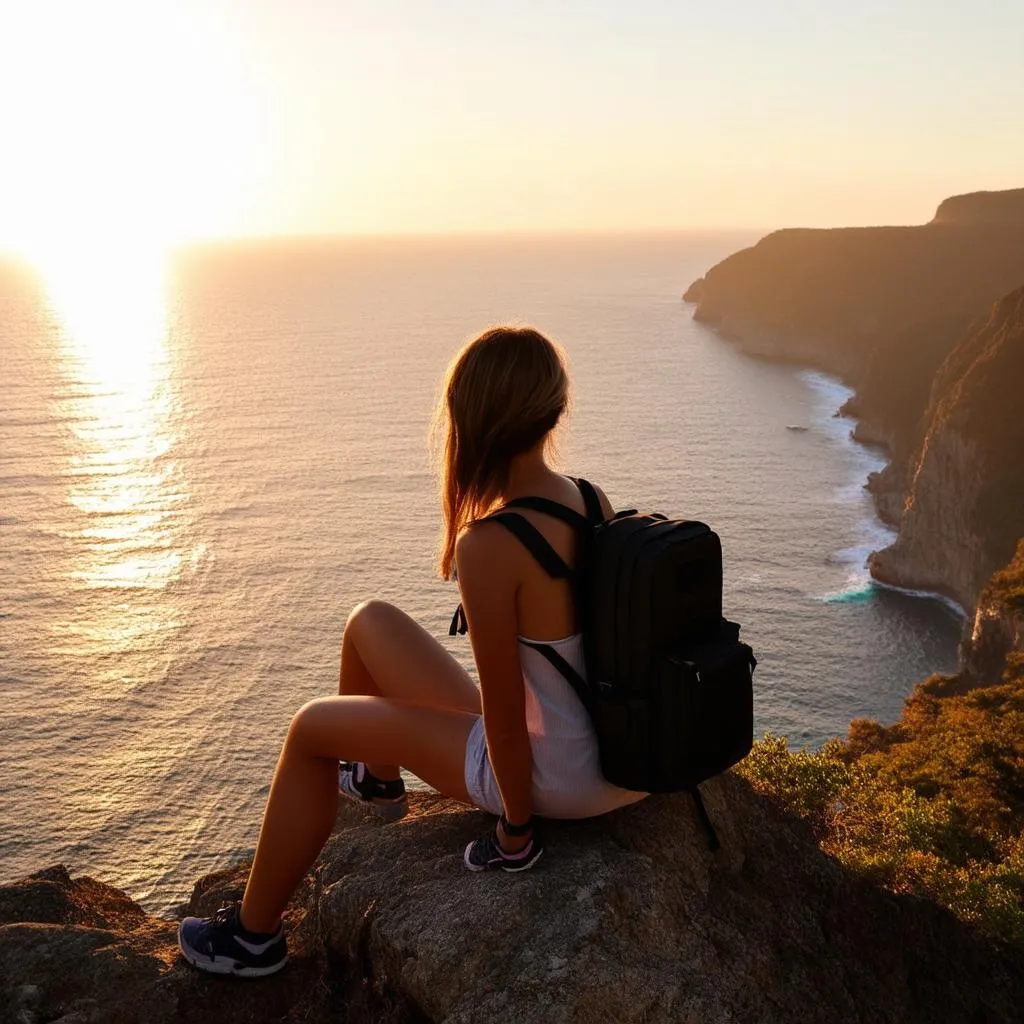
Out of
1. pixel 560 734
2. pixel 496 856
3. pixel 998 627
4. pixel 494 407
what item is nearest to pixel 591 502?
pixel 494 407

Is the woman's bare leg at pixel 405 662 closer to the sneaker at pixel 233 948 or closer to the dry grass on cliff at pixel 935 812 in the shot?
the sneaker at pixel 233 948

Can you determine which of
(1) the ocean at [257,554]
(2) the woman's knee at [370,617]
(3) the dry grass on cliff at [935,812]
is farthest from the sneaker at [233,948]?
(1) the ocean at [257,554]

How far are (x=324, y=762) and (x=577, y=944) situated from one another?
4.83 feet

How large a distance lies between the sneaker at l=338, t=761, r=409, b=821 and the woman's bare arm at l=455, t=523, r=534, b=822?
61.3 inches

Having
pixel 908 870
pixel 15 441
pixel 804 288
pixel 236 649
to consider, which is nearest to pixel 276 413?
pixel 15 441

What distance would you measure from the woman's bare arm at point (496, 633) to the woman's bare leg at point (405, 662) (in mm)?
808

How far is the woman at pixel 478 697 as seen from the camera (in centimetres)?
424

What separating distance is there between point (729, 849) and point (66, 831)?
40087 millimetres

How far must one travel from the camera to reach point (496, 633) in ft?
13.8

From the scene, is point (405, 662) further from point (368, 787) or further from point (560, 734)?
point (560, 734)

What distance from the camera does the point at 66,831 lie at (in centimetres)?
3978

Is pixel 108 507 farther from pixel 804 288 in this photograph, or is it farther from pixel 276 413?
pixel 804 288

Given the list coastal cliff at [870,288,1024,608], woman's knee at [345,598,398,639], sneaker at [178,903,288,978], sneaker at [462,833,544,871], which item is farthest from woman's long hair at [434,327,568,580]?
coastal cliff at [870,288,1024,608]

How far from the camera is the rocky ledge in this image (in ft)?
14.6
